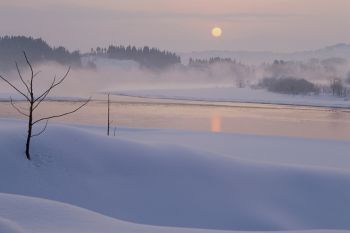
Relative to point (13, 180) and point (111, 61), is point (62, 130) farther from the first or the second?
point (111, 61)

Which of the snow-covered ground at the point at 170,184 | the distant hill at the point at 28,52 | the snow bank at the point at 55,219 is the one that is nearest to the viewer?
the snow bank at the point at 55,219

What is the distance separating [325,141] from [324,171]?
12660mm

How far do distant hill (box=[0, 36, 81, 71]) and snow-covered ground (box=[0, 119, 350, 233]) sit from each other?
12089 centimetres

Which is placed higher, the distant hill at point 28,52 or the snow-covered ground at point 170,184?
the distant hill at point 28,52

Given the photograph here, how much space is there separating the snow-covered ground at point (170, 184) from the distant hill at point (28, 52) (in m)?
121

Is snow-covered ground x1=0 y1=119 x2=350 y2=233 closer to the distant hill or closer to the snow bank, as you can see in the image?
the snow bank

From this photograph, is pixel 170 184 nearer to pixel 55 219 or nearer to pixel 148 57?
pixel 55 219

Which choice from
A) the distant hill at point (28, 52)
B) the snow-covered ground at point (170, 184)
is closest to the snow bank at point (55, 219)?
the snow-covered ground at point (170, 184)

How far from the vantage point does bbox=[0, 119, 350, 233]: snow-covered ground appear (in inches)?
455

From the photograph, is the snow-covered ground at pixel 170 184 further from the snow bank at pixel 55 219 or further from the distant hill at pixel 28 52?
the distant hill at pixel 28 52

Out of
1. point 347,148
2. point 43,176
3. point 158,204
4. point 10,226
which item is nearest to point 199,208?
point 158,204

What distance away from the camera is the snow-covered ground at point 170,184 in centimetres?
A: 1155

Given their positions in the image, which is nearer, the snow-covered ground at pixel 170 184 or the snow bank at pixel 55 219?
the snow bank at pixel 55 219

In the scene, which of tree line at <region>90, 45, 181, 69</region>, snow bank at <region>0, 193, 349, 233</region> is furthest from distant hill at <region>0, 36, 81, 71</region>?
snow bank at <region>0, 193, 349, 233</region>
